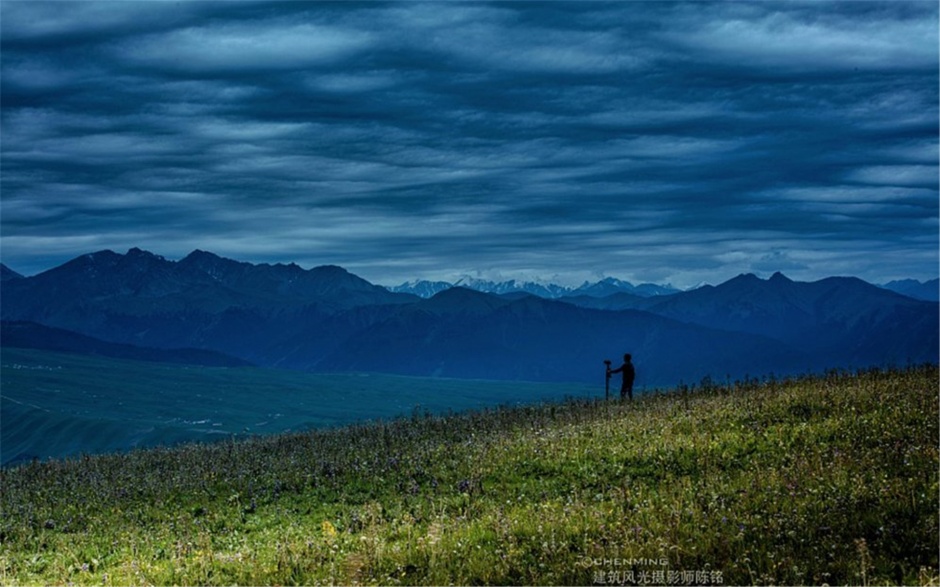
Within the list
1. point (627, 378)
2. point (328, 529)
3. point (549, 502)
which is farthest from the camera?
point (627, 378)

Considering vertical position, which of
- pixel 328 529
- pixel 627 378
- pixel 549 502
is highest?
pixel 627 378

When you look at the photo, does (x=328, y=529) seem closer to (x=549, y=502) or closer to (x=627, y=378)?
(x=549, y=502)

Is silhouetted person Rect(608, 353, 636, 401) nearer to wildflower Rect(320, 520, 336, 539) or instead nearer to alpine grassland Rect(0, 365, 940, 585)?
alpine grassland Rect(0, 365, 940, 585)

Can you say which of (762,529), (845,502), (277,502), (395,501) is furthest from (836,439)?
(277,502)

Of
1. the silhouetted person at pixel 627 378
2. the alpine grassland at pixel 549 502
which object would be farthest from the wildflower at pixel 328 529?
the silhouetted person at pixel 627 378

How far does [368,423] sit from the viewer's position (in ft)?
121

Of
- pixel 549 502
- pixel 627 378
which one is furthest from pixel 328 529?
pixel 627 378

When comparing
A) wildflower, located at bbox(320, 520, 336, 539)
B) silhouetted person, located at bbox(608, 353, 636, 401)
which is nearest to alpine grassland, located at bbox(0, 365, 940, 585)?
wildflower, located at bbox(320, 520, 336, 539)

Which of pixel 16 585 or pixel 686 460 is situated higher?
pixel 686 460

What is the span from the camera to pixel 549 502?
18312mm

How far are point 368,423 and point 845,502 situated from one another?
23.8 metres

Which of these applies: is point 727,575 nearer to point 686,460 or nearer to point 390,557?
point 390,557

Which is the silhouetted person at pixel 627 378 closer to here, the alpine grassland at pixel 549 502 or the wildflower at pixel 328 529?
the alpine grassland at pixel 549 502

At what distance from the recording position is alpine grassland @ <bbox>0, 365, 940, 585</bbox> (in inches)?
564
